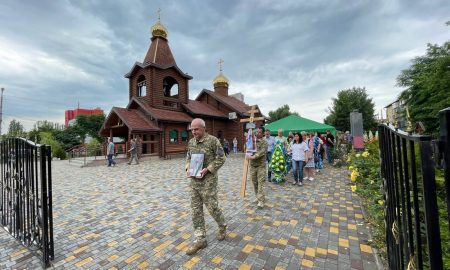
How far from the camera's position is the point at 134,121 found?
16672 millimetres

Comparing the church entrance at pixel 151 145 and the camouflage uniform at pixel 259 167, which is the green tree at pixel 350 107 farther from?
the camouflage uniform at pixel 259 167

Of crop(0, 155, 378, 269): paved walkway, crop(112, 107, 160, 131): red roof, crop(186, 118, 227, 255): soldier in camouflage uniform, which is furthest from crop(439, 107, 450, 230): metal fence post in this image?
crop(112, 107, 160, 131): red roof

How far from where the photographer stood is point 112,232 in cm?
386

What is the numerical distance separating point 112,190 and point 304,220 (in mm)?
5711

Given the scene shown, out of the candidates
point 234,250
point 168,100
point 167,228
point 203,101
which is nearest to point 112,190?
point 167,228

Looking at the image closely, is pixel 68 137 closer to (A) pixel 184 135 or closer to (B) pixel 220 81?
(B) pixel 220 81

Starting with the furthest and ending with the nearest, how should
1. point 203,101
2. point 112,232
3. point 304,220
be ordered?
point 203,101
point 304,220
point 112,232

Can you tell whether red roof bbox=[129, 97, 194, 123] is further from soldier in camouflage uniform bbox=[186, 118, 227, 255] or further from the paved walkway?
soldier in camouflage uniform bbox=[186, 118, 227, 255]

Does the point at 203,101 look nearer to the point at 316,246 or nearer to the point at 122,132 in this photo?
the point at 122,132

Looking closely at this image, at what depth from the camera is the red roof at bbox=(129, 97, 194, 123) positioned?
689 inches

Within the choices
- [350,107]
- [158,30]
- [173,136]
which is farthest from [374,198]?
[350,107]

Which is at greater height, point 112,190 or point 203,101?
point 203,101

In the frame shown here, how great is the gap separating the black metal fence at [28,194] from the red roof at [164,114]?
13387 mm

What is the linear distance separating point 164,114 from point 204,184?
16.1 metres
